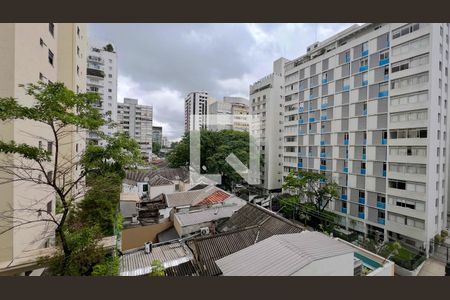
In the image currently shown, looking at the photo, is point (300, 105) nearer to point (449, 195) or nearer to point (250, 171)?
point (250, 171)

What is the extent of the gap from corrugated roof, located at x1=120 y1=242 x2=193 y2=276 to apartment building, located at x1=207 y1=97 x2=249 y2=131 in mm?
18351

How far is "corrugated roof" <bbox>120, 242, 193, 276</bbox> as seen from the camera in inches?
194

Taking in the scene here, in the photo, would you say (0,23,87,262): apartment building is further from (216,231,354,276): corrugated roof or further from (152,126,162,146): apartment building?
(152,126,162,146): apartment building

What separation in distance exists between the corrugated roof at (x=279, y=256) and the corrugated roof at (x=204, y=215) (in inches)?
190

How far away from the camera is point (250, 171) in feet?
65.4

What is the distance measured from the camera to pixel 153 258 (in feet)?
18.1

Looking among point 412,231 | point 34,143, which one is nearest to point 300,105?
point 412,231

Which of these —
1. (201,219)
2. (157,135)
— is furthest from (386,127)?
(157,135)

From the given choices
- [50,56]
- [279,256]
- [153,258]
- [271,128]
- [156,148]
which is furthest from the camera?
[156,148]

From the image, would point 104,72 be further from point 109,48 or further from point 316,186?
point 316,186

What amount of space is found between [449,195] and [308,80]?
38.5 feet

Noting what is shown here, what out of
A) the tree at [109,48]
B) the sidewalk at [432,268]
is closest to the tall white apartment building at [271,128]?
the sidewalk at [432,268]

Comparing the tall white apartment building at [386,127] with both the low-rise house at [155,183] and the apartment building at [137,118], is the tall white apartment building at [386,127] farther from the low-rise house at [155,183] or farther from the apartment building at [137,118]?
the apartment building at [137,118]

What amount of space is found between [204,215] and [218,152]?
29.7 feet
